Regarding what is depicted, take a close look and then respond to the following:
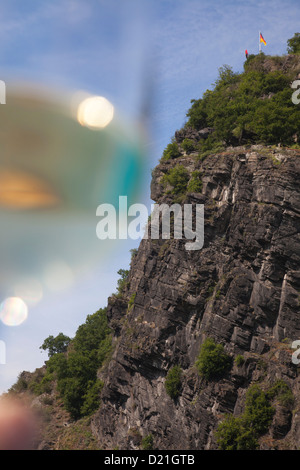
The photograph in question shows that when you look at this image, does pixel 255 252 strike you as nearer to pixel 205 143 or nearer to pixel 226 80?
pixel 205 143

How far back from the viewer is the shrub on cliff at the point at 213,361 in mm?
39688

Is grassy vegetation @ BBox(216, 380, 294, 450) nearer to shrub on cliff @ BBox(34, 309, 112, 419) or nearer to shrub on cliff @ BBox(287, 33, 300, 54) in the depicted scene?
shrub on cliff @ BBox(34, 309, 112, 419)

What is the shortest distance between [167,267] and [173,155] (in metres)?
15.4

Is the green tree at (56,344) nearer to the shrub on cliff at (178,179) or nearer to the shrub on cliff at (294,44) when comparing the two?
the shrub on cliff at (178,179)

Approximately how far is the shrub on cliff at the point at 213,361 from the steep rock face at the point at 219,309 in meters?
0.55

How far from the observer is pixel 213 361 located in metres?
39.8

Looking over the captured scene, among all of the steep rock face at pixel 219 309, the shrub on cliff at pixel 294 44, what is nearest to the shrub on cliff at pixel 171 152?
the steep rock face at pixel 219 309

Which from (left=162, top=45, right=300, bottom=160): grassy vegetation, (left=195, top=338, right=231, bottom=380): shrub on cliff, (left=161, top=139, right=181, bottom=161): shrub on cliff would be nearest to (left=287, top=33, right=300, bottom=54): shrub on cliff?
(left=162, top=45, right=300, bottom=160): grassy vegetation

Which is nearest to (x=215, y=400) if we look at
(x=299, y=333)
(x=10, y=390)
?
(x=299, y=333)

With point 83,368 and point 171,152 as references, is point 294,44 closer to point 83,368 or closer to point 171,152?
point 171,152

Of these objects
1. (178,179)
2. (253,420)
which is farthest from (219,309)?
(178,179)

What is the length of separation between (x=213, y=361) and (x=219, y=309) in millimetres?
4562

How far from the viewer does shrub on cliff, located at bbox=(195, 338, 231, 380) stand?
39.7m

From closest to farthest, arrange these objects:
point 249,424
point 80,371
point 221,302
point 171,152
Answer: point 249,424
point 221,302
point 171,152
point 80,371
